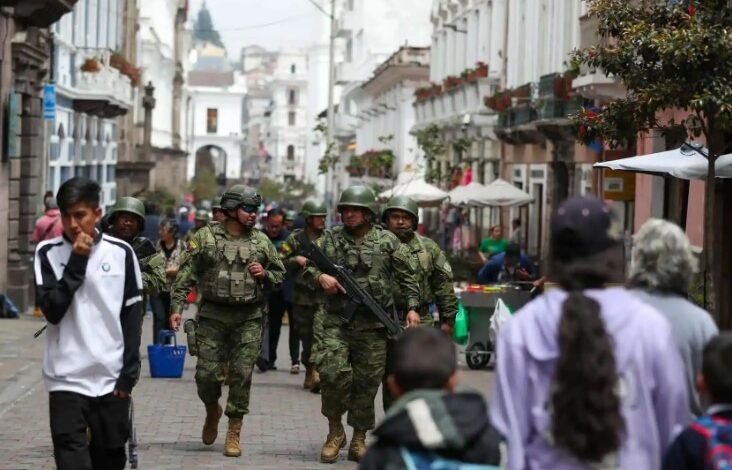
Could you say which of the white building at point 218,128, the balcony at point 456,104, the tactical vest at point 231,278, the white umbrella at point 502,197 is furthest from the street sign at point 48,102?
the white building at point 218,128

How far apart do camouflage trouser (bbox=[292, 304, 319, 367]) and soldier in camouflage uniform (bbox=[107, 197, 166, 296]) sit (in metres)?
4.87

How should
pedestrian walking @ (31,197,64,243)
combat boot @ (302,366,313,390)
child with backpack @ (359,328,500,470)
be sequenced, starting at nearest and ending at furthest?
child with backpack @ (359,328,500,470) → combat boot @ (302,366,313,390) → pedestrian walking @ (31,197,64,243)

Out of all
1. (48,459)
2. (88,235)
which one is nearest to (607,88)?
(48,459)

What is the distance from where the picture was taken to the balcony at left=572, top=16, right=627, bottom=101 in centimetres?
2350

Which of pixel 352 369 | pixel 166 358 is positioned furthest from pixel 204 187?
pixel 352 369

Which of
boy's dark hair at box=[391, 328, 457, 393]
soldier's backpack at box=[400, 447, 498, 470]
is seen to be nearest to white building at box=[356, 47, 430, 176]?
boy's dark hair at box=[391, 328, 457, 393]

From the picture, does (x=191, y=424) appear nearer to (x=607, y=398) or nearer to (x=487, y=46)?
(x=607, y=398)

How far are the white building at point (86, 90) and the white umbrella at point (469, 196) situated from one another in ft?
24.4

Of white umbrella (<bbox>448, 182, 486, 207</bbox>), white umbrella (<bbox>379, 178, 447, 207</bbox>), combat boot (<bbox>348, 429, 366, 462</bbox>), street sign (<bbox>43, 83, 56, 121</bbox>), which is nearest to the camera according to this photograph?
combat boot (<bbox>348, 429, 366, 462</bbox>)

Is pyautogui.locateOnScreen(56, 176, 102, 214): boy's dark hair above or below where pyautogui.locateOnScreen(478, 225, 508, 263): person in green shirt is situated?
above

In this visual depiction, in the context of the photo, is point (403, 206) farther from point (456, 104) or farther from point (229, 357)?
point (456, 104)

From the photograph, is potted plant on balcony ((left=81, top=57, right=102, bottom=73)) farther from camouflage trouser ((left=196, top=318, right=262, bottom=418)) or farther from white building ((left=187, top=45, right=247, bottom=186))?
white building ((left=187, top=45, right=247, bottom=186))

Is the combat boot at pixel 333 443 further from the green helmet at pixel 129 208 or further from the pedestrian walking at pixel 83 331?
the pedestrian walking at pixel 83 331

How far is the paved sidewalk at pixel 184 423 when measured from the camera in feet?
35.7
